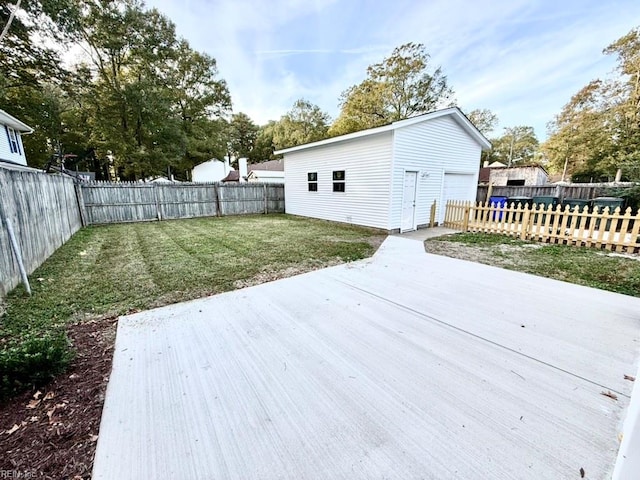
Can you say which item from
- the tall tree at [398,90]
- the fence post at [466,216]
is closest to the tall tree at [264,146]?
the tall tree at [398,90]

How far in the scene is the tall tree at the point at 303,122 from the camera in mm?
29250

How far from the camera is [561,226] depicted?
6.70 metres

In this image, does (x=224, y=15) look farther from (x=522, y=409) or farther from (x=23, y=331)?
(x=522, y=409)

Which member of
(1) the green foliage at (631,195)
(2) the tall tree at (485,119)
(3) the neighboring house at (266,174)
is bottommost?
(1) the green foliage at (631,195)

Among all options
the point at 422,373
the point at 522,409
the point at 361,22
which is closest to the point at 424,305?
the point at 422,373

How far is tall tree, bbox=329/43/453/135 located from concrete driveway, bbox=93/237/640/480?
19.9 meters

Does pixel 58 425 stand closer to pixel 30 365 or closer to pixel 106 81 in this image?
pixel 30 365

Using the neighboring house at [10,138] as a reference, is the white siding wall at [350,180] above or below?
below

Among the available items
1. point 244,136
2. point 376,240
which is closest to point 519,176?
point 376,240

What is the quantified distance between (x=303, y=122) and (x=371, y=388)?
31.5m

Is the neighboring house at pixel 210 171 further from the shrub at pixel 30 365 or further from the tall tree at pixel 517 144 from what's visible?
the tall tree at pixel 517 144

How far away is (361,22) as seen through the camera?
10.7 m

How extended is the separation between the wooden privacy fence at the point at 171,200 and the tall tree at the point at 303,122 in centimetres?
1665

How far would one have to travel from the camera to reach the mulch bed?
1488 mm
